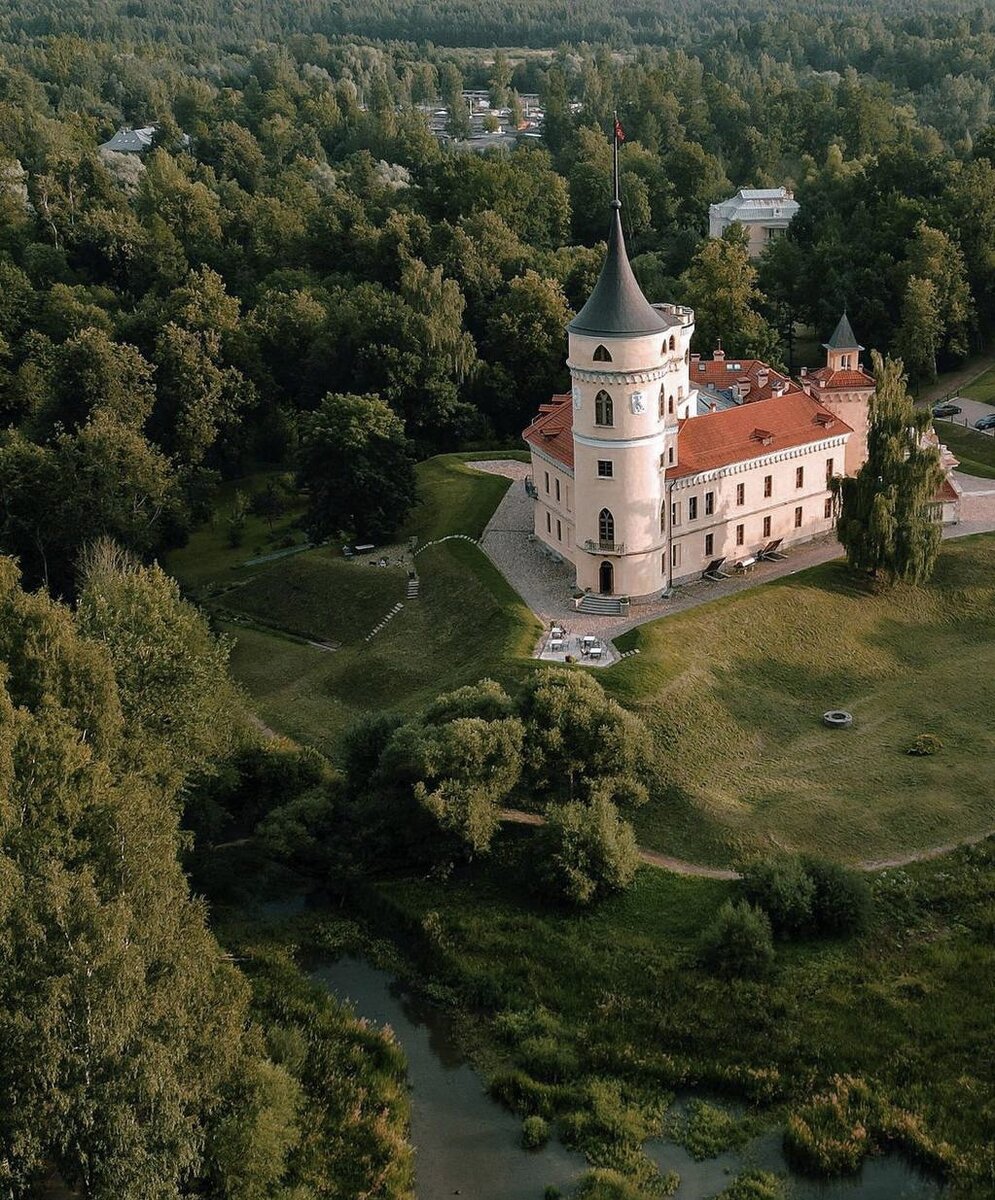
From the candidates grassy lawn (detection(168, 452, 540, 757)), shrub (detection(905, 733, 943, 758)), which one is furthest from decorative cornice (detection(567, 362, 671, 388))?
shrub (detection(905, 733, 943, 758))

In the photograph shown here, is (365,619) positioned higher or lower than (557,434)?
lower

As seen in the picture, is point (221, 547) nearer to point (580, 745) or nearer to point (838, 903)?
→ point (580, 745)

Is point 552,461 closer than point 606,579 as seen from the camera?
No

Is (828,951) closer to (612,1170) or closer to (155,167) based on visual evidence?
(612,1170)

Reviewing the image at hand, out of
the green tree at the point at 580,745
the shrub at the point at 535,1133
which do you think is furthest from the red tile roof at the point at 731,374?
the shrub at the point at 535,1133

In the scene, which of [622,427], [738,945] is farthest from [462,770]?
[622,427]

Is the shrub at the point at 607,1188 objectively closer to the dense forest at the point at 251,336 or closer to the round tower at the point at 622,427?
the dense forest at the point at 251,336

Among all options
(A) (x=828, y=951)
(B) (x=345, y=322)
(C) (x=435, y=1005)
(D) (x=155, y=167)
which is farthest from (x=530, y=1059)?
(D) (x=155, y=167)
